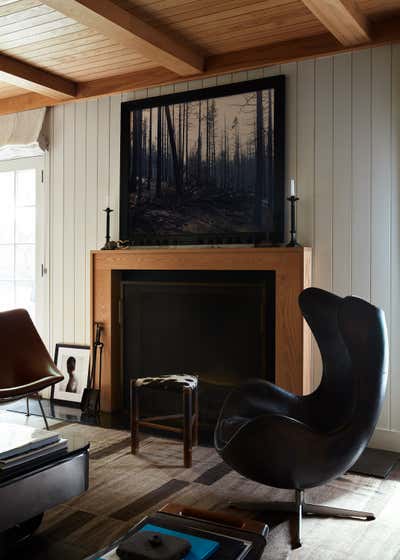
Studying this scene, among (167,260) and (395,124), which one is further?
(167,260)

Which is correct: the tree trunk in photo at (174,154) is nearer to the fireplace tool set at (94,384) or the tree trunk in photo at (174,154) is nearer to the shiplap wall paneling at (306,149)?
the shiplap wall paneling at (306,149)

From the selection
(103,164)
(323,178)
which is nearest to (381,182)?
(323,178)

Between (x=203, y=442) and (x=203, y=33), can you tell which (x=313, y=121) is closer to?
(x=203, y=33)

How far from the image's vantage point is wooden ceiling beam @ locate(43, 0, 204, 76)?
9.94ft

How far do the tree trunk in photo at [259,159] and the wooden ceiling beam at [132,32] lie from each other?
1.77 feet

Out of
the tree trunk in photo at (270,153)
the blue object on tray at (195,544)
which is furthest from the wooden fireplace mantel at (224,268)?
the blue object on tray at (195,544)

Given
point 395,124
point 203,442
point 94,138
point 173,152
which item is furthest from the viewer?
point 94,138

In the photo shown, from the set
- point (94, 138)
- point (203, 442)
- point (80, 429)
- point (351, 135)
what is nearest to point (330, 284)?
point (351, 135)

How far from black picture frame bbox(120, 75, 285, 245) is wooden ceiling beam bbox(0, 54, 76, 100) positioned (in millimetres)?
555

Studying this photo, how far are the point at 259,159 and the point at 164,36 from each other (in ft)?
3.29

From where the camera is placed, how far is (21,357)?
400 cm

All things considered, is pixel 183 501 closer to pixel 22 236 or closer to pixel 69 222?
pixel 69 222

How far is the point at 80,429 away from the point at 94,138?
2.34 m

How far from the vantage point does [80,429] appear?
404 centimetres
